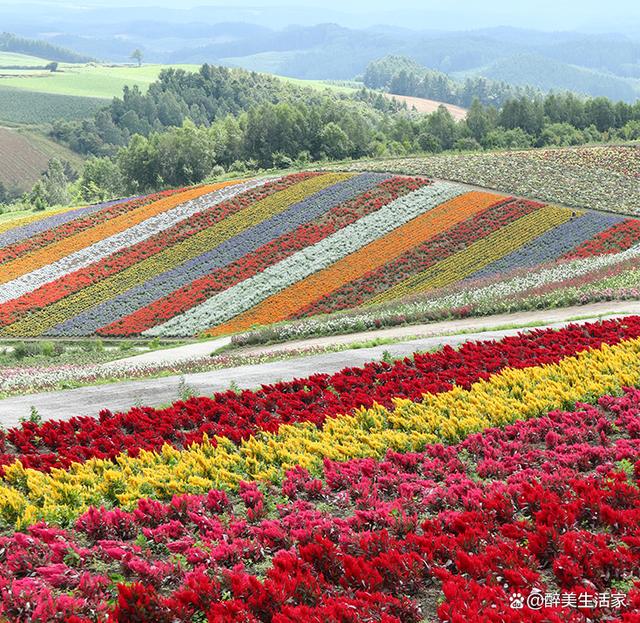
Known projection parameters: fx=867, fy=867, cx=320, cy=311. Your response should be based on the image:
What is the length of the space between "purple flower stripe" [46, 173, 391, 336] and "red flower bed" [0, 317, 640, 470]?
26483 mm

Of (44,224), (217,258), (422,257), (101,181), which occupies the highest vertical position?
(422,257)

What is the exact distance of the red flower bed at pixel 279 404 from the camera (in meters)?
13.2

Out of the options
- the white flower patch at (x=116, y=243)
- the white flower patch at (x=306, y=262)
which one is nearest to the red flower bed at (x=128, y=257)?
the white flower patch at (x=116, y=243)

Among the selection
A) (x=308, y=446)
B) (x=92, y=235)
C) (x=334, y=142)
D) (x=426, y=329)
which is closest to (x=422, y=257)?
(x=426, y=329)

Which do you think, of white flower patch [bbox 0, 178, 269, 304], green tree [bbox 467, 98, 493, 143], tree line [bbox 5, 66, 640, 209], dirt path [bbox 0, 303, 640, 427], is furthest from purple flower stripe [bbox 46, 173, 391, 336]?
green tree [bbox 467, 98, 493, 143]

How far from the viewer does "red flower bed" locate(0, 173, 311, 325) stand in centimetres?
4425

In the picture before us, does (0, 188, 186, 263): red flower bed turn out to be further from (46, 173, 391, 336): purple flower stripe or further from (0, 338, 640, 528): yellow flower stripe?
(0, 338, 640, 528): yellow flower stripe

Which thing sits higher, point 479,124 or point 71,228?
point 479,124

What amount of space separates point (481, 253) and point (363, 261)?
618 centimetres

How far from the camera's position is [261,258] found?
4725 centimetres

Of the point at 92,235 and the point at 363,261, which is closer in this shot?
the point at 363,261

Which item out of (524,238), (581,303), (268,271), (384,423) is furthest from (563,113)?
(384,423)

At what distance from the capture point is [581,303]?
93.1 ft

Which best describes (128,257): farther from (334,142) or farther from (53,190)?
(53,190)
